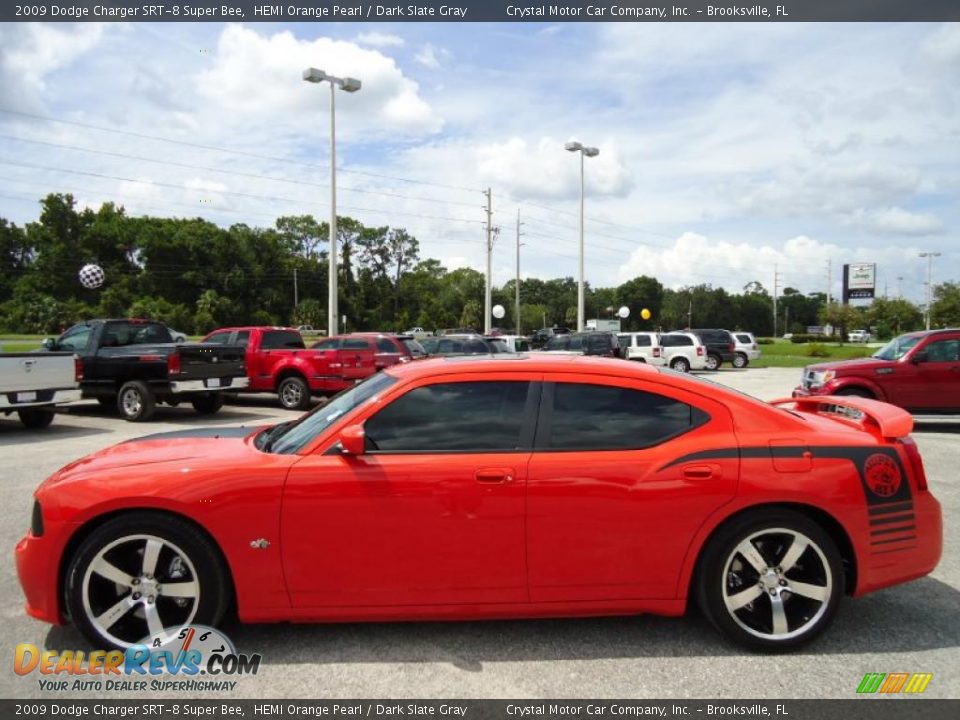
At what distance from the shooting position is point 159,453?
3906 mm

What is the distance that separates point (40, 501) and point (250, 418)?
33.8ft

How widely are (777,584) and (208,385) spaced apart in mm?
11742

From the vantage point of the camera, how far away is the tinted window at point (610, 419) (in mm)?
3664

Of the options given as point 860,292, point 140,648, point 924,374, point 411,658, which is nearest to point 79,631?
Answer: point 140,648

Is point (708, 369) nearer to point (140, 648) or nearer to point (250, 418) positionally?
point (250, 418)

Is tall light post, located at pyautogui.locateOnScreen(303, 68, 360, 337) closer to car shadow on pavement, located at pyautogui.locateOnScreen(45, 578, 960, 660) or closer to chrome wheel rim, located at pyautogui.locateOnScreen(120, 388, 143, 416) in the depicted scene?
chrome wheel rim, located at pyautogui.locateOnScreen(120, 388, 143, 416)

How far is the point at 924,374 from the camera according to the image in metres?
11.6

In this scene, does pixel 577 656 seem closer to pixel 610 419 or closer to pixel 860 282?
pixel 610 419

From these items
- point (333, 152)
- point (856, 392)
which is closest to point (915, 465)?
point (856, 392)

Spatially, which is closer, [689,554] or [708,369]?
[689,554]

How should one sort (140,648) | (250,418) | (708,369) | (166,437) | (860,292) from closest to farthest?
(140,648) → (166,437) → (250,418) → (708,369) → (860,292)

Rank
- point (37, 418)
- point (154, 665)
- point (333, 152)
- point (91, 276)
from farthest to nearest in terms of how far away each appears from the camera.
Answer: point (91, 276), point (333, 152), point (37, 418), point (154, 665)

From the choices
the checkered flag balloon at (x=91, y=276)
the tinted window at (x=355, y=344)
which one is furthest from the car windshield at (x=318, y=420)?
the checkered flag balloon at (x=91, y=276)

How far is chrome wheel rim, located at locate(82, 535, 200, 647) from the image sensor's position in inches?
139
